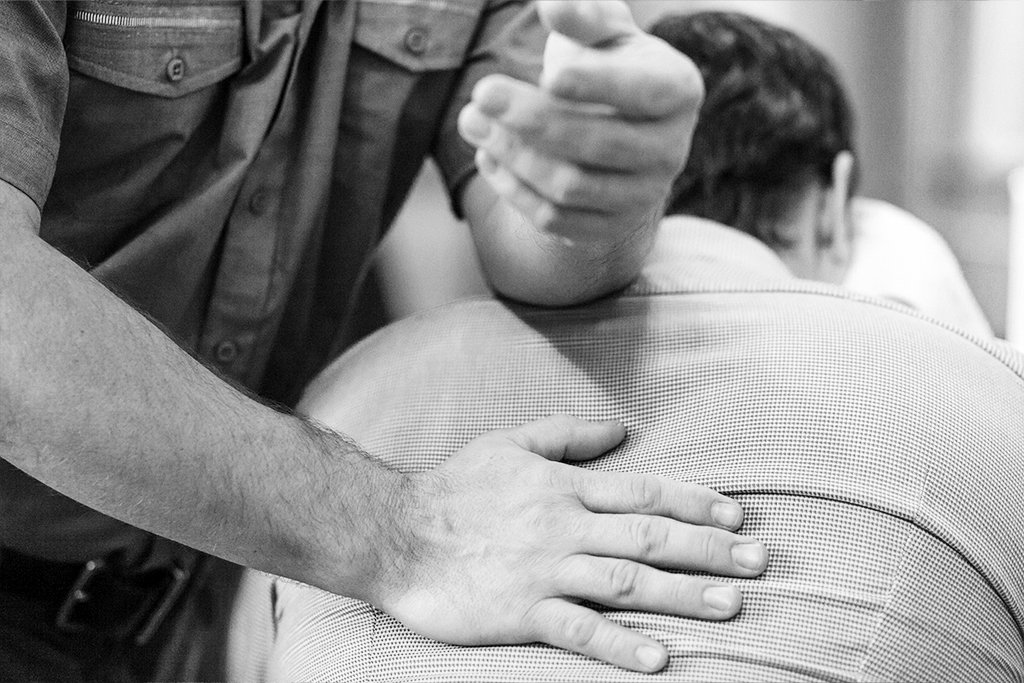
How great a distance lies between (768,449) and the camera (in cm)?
75

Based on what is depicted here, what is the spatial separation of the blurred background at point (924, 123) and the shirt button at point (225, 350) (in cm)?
115

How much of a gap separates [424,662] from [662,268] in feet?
1.49

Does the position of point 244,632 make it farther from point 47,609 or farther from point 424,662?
point 424,662

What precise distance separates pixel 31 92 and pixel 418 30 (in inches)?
17.1

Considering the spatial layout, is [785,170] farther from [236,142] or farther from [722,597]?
[722,597]

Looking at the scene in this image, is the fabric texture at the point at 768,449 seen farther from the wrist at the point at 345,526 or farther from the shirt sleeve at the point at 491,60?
the shirt sleeve at the point at 491,60

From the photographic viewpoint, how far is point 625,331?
0.90 m

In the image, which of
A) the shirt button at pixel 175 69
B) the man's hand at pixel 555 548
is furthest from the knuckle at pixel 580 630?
the shirt button at pixel 175 69

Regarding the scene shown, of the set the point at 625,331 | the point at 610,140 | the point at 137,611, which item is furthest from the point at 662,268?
the point at 137,611

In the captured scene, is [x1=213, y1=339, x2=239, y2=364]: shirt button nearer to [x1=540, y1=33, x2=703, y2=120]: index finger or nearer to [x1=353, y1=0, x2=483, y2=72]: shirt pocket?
[x1=353, y1=0, x2=483, y2=72]: shirt pocket

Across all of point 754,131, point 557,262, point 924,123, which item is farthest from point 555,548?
point 924,123

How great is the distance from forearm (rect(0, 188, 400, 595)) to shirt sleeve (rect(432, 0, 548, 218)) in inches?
17.8

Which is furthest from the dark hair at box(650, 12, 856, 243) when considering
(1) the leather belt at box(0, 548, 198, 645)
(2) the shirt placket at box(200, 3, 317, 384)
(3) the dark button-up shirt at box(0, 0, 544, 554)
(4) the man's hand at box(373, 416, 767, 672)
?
(1) the leather belt at box(0, 548, 198, 645)

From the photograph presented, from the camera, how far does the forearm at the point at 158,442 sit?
0.71 m
